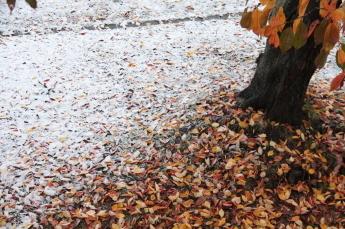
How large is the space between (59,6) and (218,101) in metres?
5.16

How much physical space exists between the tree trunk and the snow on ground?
97cm

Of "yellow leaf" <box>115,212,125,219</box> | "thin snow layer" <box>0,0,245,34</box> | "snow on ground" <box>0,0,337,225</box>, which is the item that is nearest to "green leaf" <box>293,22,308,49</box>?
"yellow leaf" <box>115,212,125,219</box>

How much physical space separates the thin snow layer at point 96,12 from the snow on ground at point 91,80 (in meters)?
0.02

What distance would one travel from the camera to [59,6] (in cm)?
862

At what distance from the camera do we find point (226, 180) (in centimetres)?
414

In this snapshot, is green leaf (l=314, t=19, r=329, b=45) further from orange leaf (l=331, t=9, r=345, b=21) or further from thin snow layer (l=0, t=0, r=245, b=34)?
thin snow layer (l=0, t=0, r=245, b=34)

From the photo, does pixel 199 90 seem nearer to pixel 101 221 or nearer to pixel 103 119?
pixel 103 119

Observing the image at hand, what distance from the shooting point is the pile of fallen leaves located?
12.6ft

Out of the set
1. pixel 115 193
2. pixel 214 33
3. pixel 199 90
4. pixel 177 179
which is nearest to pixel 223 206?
pixel 177 179

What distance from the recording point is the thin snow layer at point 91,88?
15.2 feet

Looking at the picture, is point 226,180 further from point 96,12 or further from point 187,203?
point 96,12

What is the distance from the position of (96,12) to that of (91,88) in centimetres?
294

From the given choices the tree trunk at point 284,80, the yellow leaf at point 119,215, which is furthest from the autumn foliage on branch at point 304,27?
the yellow leaf at point 119,215

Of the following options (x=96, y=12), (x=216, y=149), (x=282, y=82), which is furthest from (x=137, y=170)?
(x=96, y=12)
